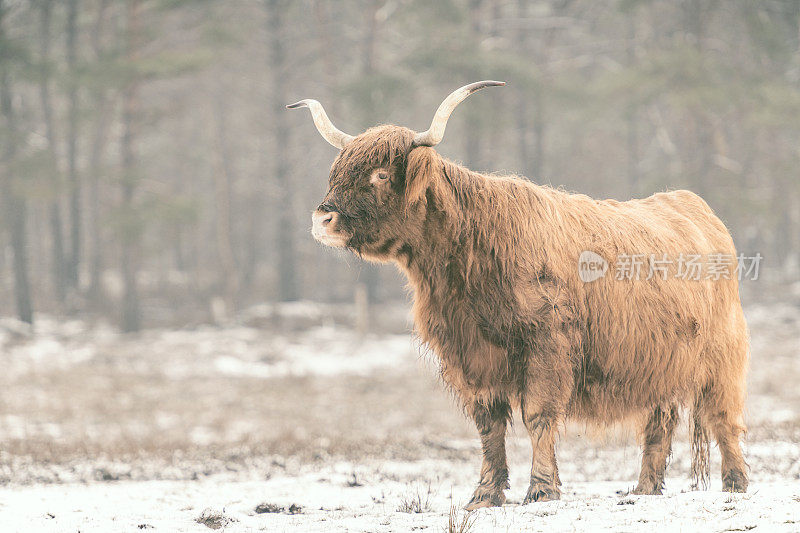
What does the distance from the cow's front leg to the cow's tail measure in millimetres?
1616

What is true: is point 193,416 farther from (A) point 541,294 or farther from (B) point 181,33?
(B) point 181,33

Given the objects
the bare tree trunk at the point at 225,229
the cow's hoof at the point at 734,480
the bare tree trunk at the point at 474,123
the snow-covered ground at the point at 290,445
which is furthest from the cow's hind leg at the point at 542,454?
the bare tree trunk at the point at 225,229

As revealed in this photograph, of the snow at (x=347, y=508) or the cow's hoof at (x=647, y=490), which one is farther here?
the cow's hoof at (x=647, y=490)

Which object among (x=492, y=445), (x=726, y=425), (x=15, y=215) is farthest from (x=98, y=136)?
(x=726, y=425)

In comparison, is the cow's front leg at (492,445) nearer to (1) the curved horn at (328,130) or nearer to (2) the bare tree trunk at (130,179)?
(1) the curved horn at (328,130)

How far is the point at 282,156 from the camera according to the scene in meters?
24.9

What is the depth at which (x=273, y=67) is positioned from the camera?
25125 millimetres

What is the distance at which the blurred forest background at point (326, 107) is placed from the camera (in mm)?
21188

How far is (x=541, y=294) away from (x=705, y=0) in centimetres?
2129

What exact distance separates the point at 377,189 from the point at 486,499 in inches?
85.3

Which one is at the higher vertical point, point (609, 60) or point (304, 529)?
point (609, 60)

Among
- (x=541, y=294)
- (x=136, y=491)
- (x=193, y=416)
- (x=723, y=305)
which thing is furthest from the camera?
(x=193, y=416)

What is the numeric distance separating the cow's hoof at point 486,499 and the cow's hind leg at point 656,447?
1.30 meters

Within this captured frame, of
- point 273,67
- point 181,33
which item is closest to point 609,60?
point 273,67
